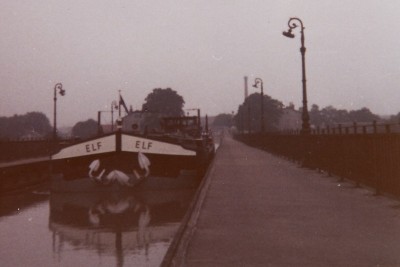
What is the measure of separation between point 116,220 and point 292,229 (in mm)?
6450

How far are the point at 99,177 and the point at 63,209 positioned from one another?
9.47 feet

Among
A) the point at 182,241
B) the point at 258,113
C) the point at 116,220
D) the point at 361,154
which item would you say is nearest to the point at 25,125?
the point at 258,113

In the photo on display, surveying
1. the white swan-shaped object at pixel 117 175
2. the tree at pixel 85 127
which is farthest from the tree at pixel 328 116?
the white swan-shaped object at pixel 117 175

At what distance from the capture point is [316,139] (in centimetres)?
1802

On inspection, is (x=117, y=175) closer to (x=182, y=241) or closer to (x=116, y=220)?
(x=116, y=220)

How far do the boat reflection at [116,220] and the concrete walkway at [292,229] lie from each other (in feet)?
4.26

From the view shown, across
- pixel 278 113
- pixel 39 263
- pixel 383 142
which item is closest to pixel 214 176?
pixel 383 142

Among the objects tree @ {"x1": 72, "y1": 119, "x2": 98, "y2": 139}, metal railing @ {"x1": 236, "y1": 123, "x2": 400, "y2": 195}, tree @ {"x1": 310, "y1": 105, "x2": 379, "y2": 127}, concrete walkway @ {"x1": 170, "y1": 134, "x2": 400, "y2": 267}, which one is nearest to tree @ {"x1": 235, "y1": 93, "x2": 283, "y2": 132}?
tree @ {"x1": 310, "y1": 105, "x2": 379, "y2": 127}

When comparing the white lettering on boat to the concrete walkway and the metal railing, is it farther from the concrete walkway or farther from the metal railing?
the concrete walkway

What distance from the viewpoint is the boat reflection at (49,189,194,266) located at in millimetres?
9609

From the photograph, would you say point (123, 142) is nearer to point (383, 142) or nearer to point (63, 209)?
point (63, 209)

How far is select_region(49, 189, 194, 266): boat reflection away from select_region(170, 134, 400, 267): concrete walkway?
130 centimetres

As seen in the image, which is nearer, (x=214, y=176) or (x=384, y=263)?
(x=384, y=263)

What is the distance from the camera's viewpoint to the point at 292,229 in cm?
717
